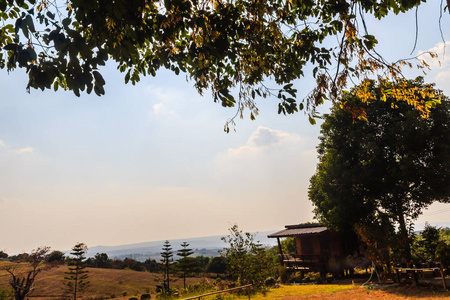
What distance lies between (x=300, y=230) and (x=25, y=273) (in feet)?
75.0

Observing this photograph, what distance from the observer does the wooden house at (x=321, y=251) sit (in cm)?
2166

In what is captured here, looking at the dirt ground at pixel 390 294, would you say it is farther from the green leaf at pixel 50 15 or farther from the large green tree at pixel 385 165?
the green leaf at pixel 50 15

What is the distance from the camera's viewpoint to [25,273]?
21.7 meters

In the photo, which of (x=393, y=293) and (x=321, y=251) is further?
(x=321, y=251)

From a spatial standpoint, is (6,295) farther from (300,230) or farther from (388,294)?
(388,294)

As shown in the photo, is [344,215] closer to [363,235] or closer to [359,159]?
[363,235]

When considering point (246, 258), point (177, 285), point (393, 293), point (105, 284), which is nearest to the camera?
point (393, 293)

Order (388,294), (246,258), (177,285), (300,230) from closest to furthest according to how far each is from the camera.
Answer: (388,294) < (246,258) < (177,285) < (300,230)

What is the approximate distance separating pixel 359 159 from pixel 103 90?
18960 millimetres

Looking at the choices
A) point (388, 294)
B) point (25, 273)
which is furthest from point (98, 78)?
point (25, 273)

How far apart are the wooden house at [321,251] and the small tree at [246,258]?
5.79 meters

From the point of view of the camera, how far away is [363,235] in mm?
16047

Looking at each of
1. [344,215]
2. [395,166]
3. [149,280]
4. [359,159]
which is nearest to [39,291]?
[149,280]

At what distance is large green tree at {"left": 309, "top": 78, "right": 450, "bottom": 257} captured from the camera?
658 inches
